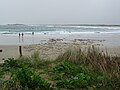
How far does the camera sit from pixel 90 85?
621 centimetres

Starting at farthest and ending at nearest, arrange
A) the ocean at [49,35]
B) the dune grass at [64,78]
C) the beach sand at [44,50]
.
Result: the ocean at [49,35]
the beach sand at [44,50]
the dune grass at [64,78]

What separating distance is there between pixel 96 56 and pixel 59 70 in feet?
5.19

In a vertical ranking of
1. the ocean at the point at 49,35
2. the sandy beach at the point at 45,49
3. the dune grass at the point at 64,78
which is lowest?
the ocean at the point at 49,35

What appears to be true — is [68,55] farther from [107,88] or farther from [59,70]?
[107,88]

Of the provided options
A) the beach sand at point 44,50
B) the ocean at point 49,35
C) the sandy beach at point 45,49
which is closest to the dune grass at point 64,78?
the sandy beach at point 45,49

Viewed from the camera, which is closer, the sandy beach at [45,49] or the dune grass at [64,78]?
the dune grass at [64,78]

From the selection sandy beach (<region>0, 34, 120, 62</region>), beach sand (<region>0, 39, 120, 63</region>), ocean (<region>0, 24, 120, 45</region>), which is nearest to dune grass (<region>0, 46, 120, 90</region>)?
sandy beach (<region>0, 34, 120, 62</region>)

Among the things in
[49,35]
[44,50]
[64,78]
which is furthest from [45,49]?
[49,35]

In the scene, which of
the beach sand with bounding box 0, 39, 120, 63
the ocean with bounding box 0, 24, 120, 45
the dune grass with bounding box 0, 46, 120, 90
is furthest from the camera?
the ocean with bounding box 0, 24, 120, 45

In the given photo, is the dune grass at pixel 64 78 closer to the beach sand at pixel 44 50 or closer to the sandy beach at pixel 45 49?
the sandy beach at pixel 45 49

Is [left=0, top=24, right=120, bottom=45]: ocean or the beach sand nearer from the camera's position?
the beach sand

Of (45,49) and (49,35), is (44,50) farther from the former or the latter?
(49,35)

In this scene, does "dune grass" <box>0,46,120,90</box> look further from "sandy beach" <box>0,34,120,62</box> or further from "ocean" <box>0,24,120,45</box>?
"ocean" <box>0,24,120,45</box>

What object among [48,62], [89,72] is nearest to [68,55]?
[48,62]
